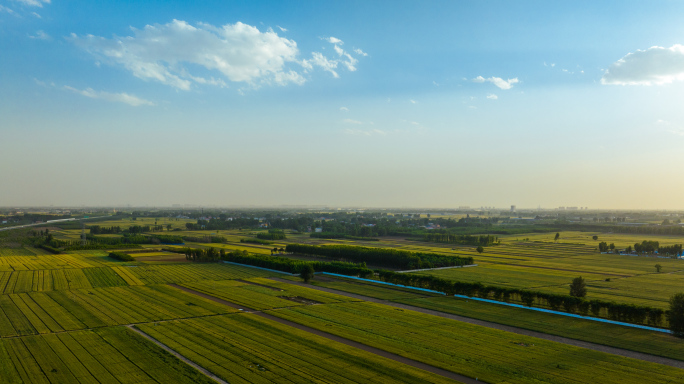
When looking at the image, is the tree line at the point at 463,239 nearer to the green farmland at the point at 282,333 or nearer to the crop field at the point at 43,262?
the green farmland at the point at 282,333

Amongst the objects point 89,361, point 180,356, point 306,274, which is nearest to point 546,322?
point 180,356

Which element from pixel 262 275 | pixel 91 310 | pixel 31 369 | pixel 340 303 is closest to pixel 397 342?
pixel 340 303

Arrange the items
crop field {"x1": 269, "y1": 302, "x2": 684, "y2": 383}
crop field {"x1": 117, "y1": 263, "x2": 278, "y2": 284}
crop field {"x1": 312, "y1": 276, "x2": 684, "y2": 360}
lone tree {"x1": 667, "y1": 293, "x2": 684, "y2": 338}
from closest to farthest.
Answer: crop field {"x1": 269, "y1": 302, "x2": 684, "y2": 383} → crop field {"x1": 312, "y1": 276, "x2": 684, "y2": 360} → lone tree {"x1": 667, "y1": 293, "x2": 684, "y2": 338} → crop field {"x1": 117, "y1": 263, "x2": 278, "y2": 284}

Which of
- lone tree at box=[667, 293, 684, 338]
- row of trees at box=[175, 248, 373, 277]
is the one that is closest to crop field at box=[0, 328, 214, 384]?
row of trees at box=[175, 248, 373, 277]

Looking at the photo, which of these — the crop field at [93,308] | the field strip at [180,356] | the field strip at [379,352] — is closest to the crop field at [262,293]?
the crop field at [93,308]

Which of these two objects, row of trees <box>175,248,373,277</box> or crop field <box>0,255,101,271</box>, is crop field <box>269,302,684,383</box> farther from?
crop field <box>0,255,101,271</box>

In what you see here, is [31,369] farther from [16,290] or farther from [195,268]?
[195,268]
